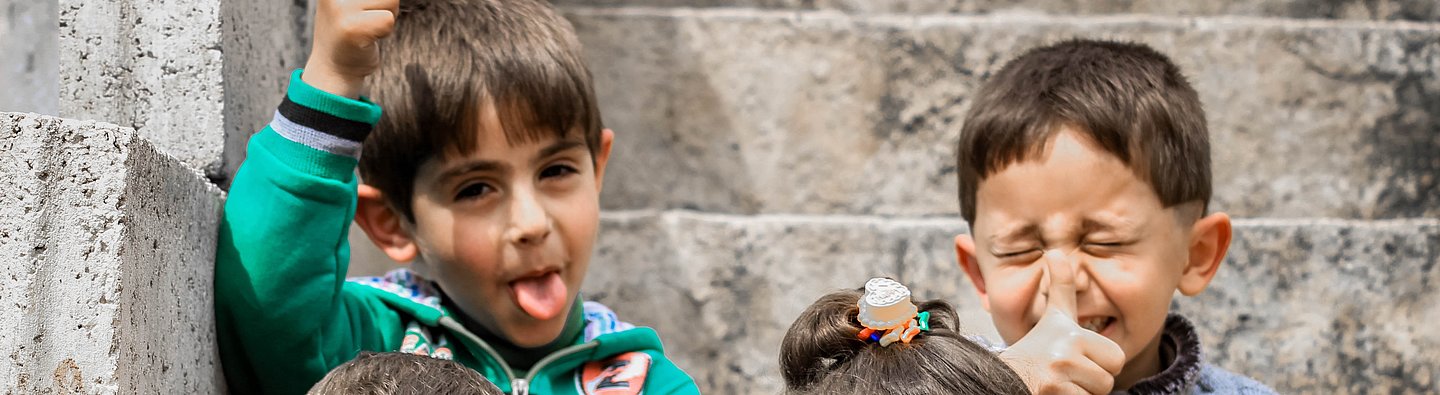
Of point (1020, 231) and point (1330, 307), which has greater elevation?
point (1020, 231)

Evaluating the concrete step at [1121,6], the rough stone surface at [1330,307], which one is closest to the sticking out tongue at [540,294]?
the concrete step at [1121,6]

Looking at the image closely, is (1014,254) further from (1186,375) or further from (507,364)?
(507,364)

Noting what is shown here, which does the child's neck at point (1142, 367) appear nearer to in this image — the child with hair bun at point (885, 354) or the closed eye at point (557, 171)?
the child with hair bun at point (885, 354)

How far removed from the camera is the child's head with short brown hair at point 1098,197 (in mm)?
1980

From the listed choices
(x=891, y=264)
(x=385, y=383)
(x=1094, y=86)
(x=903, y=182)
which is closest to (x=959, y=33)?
(x=903, y=182)

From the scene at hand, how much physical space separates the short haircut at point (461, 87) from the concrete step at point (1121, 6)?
2.88 feet

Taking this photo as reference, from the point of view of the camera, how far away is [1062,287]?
1.87 meters

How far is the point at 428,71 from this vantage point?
2.02 meters

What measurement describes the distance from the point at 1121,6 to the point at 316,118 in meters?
1.94

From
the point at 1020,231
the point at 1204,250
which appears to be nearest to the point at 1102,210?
the point at 1020,231

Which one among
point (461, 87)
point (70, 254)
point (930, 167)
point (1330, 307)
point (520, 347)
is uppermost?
point (70, 254)

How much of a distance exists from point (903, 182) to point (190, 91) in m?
1.58

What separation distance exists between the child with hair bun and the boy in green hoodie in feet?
1.85

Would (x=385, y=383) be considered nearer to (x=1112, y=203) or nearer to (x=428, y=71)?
(x=428, y=71)
